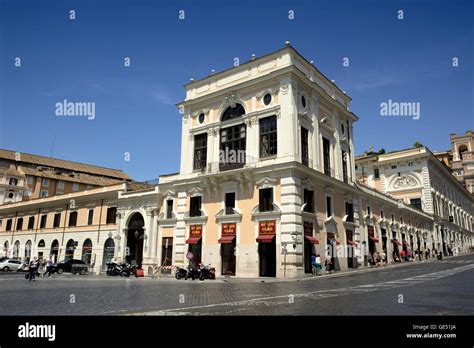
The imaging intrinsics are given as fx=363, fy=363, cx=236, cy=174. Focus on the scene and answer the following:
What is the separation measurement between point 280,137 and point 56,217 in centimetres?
3656

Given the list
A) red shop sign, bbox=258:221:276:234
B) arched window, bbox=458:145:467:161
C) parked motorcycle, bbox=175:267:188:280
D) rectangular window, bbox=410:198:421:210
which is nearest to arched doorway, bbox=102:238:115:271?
parked motorcycle, bbox=175:267:188:280

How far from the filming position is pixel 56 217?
49938 mm

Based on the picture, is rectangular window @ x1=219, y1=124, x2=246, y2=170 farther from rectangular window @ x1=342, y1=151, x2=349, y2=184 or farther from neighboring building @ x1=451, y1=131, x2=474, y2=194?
neighboring building @ x1=451, y1=131, x2=474, y2=194

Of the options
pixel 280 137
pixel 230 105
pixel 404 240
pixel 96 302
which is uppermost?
pixel 230 105

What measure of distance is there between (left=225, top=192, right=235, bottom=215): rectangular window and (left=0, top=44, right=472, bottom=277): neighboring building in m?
0.08

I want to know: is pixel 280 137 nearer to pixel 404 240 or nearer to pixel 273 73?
pixel 273 73

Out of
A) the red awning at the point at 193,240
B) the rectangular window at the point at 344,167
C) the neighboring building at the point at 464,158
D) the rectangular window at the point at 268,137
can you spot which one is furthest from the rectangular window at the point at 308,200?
the neighboring building at the point at 464,158

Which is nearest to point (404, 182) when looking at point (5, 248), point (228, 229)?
point (228, 229)

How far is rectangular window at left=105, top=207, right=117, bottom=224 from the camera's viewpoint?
41.9m

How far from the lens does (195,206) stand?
33.1 meters

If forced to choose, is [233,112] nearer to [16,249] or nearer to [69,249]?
[69,249]
